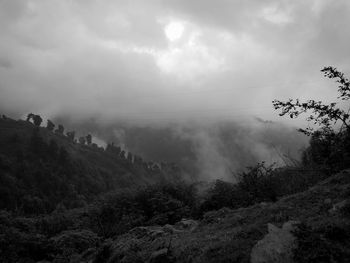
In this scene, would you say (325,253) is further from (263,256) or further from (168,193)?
(168,193)

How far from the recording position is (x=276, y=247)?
47.9ft

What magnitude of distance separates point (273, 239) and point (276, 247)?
24.5 inches

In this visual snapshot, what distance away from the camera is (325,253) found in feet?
43.4

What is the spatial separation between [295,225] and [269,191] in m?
24.4

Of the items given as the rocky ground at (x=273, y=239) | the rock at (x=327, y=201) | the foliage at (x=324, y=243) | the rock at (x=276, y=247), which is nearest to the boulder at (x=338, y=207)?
the rocky ground at (x=273, y=239)

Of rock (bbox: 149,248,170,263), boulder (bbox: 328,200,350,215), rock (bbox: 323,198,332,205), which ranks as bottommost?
rock (bbox: 149,248,170,263)

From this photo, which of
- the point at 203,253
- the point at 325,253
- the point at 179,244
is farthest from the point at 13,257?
the point at 325,253

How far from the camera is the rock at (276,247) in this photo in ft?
45.7

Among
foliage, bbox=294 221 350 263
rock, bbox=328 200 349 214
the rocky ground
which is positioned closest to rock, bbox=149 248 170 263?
the rocky ground

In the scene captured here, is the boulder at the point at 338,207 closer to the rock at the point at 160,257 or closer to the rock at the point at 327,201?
the rock at the point at 327,201

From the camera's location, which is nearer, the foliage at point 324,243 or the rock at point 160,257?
the foliage at point 324,243

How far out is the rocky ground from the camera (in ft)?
45.8

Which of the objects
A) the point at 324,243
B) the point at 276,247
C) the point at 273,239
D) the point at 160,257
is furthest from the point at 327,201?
the point at 160,257

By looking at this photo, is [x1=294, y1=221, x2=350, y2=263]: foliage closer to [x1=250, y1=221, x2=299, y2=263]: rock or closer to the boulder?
[x1=250, y1=221, x2=299, y2=263]: rock
